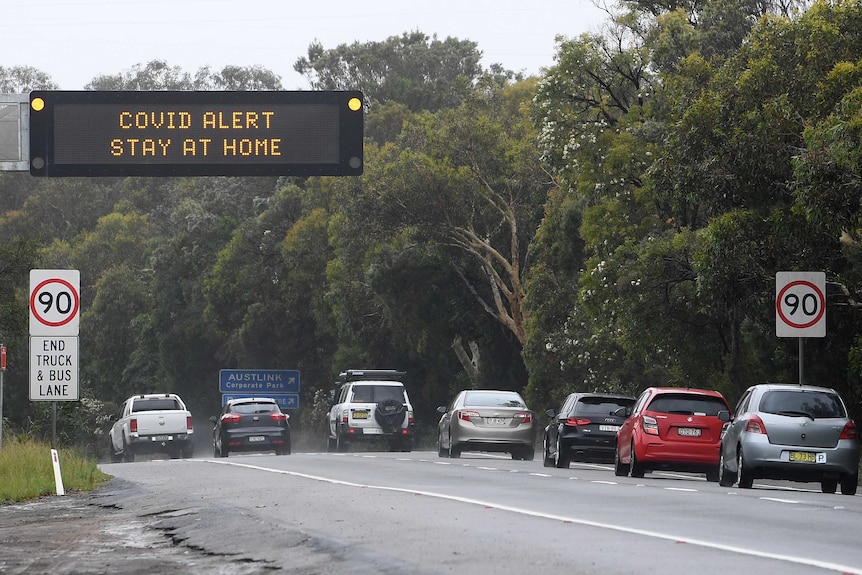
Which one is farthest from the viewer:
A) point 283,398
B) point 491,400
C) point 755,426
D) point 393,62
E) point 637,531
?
point 393,62

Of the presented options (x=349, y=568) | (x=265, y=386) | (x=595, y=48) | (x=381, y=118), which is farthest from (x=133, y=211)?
(x=349, y=568)

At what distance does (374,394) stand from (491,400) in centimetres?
864

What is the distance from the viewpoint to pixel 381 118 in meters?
81.8

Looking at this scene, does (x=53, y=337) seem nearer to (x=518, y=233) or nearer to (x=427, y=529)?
(x=427, y=529)

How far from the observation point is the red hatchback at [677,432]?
88.5ft

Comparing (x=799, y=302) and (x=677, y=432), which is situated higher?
(x=799, y=302)

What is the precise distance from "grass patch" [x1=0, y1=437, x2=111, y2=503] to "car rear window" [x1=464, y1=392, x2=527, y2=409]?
10.4 metres

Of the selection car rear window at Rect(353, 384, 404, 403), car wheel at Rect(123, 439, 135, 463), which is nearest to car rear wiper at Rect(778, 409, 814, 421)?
car rear window at Rect(353, 384, 404, 403)

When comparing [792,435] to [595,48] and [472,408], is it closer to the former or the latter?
[472,408]

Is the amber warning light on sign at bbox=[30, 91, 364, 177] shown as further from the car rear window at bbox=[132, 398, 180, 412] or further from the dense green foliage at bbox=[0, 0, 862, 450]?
the car rear window at bbox=[132, 398, 180, 412]

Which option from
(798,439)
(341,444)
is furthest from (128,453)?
(798,439)

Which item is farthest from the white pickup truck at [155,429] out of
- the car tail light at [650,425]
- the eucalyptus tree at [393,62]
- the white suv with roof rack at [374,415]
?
the eucalyptus tree at [393,62]

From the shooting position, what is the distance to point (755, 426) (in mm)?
23578

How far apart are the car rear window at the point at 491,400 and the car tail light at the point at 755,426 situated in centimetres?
1219
